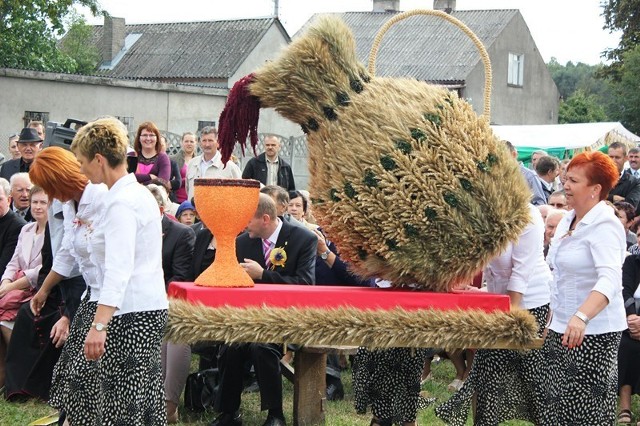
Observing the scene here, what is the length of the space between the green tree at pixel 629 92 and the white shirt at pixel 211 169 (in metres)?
26.2

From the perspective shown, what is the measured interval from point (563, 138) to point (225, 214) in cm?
1823

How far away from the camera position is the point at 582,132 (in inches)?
876

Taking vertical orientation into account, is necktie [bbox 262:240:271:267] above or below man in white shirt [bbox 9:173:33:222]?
below

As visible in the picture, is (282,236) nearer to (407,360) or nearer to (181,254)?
(181,254)

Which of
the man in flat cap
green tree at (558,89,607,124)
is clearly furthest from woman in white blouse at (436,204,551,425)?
green tree at (558,89,607,124)

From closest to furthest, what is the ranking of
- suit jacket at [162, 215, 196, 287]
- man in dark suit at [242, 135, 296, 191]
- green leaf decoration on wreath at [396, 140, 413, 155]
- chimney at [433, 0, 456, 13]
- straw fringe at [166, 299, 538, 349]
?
straw fringe at [166, 299, 538, 349] < green leaf decoration on wreath at [396, 140, 413, 155] < suit jacket at [162, 215, 196, 287] < man in dark suit at [242, 135, 296, 191] < chimney at [433, 0, 456, 13]

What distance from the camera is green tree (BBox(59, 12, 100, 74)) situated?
41.6 metres

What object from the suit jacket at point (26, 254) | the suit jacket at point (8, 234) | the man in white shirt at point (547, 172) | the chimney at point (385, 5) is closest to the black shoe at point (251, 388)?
the suit jacket at point (26, 254)

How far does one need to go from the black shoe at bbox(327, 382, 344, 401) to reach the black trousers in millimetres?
1046

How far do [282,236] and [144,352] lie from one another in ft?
7.87

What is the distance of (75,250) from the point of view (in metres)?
5.39

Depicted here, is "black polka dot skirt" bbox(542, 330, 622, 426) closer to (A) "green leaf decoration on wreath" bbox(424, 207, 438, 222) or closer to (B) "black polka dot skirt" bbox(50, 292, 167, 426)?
(A) "green leaf decoration on wreath" bbox(424, 207, 438, 222)

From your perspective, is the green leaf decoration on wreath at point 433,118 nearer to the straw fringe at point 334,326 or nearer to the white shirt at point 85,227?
the straw fringe at point 334,326

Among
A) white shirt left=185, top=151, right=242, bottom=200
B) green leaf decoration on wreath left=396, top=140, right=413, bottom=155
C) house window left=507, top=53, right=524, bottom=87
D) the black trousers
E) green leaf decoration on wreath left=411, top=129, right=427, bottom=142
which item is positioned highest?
house window left=507, top=53, right=524, bottom=87
